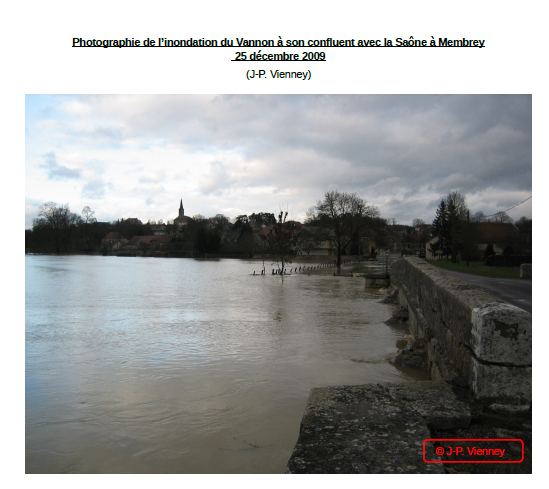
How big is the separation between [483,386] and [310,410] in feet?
4.62

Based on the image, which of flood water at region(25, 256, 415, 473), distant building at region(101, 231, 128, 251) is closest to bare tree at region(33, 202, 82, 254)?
distant building at region(101, 231, 128, 251)

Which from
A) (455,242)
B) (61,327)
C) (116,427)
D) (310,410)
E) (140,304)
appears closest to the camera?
(310,410)

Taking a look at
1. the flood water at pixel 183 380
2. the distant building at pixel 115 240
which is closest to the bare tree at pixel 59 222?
the distant building at pixel 115 240

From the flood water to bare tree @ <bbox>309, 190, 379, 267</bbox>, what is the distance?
40.2m

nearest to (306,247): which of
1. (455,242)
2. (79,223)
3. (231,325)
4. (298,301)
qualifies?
(455,242)

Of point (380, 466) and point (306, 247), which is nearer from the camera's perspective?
point (380, 466)

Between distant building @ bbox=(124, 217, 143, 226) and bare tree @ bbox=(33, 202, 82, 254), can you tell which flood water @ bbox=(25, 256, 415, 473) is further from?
distant building @ bbox=(124, 217, 143, 226)

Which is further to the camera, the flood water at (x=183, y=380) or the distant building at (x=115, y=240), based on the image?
the distant building at (x=115, y=240)

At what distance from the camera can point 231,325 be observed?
11.0 m

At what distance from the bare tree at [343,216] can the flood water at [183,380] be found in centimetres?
4019

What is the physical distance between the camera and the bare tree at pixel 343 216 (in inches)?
2076

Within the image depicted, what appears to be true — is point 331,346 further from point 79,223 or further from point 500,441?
point 79,223

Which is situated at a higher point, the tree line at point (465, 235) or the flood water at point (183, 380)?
the tree line at point (465, 235)

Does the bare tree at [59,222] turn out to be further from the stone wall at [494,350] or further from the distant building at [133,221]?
the stone wall at [494,350]
